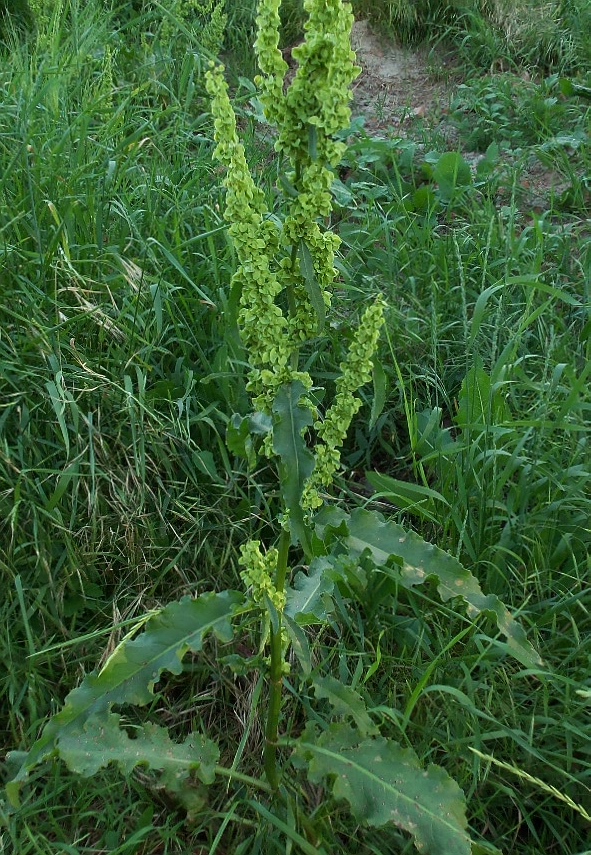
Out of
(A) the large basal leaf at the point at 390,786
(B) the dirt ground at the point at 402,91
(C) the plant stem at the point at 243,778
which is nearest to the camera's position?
(A) the large basal leaf at the point at 390,786

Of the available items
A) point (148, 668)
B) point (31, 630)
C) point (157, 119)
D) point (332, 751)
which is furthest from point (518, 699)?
point (157, 119)

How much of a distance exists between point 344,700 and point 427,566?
0.32 m

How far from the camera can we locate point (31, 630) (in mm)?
2096

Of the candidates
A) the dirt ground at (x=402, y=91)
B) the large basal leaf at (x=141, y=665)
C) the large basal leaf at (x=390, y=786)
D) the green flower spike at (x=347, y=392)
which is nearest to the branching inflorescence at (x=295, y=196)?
the green flower spike at (x=347, y=392)

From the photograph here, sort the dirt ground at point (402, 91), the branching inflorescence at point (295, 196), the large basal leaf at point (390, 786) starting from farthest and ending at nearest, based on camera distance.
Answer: the dirt ground at point (402, 91) < the large basal leaf at point (390, 786) < the branching inflorescence at point (295, 196)

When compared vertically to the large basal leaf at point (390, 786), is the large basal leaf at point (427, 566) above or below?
above

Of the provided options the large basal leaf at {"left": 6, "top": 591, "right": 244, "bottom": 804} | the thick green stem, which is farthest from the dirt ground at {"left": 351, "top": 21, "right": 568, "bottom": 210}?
the large basal leaf at {"left": 6, "top": 591, "right": 244, "bottom": 804}

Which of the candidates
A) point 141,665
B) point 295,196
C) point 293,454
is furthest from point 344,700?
point 295,196

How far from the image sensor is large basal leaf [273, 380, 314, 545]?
4.56 ft

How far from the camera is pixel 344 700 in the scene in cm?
162

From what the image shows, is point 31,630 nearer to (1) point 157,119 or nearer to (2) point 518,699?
(2) point 518,699

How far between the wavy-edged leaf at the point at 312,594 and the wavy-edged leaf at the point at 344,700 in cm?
13

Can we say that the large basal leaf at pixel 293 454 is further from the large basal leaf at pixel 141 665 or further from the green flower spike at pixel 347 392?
the large basal leaf at pixel 141 665

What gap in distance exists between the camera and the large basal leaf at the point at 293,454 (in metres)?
1.39
